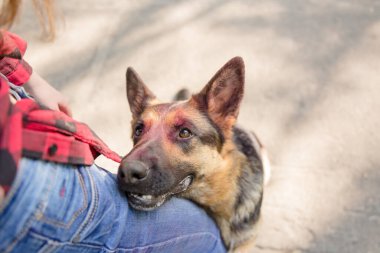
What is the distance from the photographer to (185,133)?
6.98 ft

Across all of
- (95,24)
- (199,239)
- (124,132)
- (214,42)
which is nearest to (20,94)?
(199,239)

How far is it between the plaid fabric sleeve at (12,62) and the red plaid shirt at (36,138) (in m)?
0.51

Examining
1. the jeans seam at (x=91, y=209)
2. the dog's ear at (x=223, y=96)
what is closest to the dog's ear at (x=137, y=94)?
the dog's ear at (x=223, y=96)

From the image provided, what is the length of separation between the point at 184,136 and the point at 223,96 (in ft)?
1.03

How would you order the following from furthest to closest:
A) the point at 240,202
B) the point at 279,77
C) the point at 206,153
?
the point at 279,77
the point at 240,202
the point at 206,153

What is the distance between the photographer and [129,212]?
1.62m

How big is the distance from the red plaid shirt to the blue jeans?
3 cm

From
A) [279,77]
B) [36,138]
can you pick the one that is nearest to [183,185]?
[36,138]

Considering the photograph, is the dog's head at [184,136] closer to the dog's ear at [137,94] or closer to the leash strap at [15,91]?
the dog's ear at [137,94]

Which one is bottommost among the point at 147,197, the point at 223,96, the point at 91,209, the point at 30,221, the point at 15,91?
the point at 147,197

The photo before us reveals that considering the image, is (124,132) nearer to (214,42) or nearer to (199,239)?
(214,42)

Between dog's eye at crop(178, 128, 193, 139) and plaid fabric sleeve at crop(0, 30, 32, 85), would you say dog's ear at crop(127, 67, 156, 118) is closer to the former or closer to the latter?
dog's eye at crop(178, 128, 193, 139)

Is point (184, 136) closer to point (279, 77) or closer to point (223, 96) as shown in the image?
point (223, 96)

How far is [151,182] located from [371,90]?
2.66 metres
